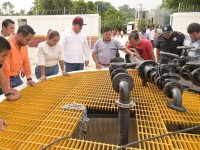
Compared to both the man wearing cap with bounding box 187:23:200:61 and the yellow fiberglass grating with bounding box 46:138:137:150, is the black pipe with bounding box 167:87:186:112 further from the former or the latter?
the man wearing cap with bounding box 187:23:200:61

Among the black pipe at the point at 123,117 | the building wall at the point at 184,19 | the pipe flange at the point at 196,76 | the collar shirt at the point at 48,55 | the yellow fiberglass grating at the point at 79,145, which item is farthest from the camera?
the building wall at the point at 184,19

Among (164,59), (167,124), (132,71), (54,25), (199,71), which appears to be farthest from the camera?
(54,25)

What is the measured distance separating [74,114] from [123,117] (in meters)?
0.59

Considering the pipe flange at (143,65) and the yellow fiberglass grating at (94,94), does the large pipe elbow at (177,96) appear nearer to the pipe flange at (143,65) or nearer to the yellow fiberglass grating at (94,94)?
the yellow fiberglass grating at (94,94)

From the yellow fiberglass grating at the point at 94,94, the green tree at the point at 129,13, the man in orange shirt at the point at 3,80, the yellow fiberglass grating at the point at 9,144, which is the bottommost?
the yellow fiberglass grating at the point at 9,144

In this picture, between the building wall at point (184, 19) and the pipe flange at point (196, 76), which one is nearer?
the pipe flange at point (196, 76)

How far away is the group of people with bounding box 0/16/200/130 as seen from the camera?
367 cm

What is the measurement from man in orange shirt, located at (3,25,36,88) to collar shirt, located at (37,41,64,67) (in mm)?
274

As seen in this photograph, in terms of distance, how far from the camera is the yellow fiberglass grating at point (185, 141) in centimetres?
194

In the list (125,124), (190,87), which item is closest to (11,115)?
(125,124)

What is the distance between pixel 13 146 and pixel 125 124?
878mm

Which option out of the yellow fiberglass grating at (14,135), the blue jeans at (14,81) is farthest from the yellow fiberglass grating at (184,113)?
the blue jeans at (14,81)

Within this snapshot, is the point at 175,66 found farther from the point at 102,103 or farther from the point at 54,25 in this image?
the point at 54,25

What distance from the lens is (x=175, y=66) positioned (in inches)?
117
